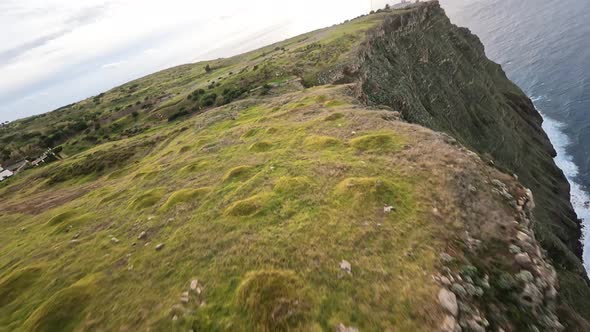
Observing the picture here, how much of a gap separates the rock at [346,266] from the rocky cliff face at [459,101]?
101 ft

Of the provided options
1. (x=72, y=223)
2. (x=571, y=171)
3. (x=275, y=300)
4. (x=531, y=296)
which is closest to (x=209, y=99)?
(x=72, y=223)

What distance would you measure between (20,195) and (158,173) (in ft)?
158

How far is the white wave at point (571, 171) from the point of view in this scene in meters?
53.2

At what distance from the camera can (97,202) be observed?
Answer: 3669 cm

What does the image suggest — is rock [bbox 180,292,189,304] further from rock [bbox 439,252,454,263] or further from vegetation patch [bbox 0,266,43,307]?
vegetation patch [bbox 0,266,43,307]

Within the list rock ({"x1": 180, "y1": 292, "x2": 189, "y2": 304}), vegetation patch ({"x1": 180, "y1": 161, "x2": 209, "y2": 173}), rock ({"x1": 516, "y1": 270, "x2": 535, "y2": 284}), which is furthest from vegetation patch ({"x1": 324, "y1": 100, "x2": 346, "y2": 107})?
rock ({"x1": 180, "y1": 292, "x2": 189, "y2": 304})

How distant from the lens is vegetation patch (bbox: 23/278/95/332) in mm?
16156

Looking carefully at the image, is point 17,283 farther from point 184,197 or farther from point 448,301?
point 448,301

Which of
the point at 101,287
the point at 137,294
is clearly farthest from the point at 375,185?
the point at 101,287

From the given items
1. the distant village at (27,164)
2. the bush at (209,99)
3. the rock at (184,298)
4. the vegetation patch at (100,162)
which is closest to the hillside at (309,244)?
the rock at (184,298)

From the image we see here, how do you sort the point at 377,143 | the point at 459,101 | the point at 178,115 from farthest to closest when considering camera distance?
the point at 178,115 → the point at 459,101 → the point at 377,143

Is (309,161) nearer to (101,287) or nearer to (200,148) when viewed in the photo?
(101,287)

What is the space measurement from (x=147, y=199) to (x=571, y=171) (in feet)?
273

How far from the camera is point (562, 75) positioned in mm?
116438
